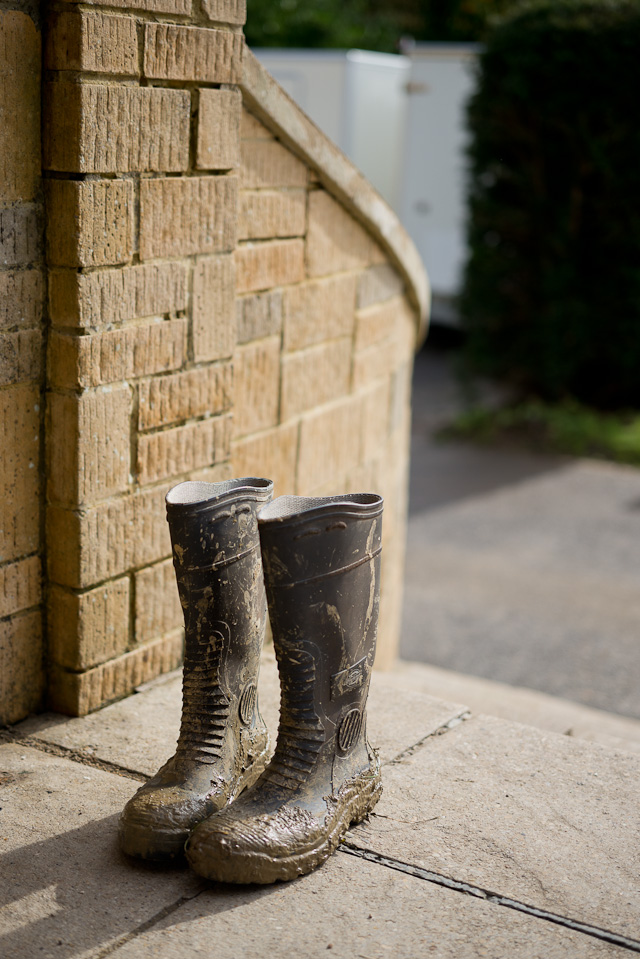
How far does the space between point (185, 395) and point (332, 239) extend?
1.01 metres

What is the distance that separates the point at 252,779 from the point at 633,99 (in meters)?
6.44

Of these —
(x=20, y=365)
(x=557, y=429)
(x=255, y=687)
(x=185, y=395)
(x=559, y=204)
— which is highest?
(x=559, y=204)

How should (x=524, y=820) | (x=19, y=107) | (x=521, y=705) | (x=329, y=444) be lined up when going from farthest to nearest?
(x=521, y=705) < (x=329, y=444) < (x=19, y=107) < (x=524, y=820)

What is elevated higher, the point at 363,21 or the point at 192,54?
the point at 363,21

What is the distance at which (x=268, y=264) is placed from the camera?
2990mm

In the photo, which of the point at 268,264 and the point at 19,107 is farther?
the point at 268,264

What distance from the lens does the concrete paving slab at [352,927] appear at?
5.52 ft

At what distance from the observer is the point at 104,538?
243 centimetres

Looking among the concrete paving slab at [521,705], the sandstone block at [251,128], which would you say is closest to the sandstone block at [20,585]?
the sandstone block at [251,128]

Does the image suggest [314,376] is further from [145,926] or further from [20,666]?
[145,926]

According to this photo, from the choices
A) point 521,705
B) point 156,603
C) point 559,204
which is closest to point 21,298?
point 156,603

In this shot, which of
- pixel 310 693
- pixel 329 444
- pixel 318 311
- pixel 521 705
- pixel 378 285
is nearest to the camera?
pixel 310 693

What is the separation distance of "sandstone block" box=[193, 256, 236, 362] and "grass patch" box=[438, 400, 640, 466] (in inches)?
201

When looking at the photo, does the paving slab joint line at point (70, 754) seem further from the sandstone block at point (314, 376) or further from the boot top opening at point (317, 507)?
the sandstone block at point (314, 376)
